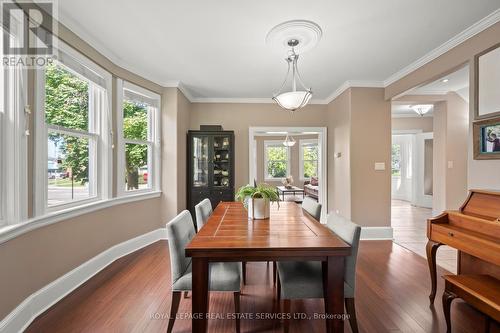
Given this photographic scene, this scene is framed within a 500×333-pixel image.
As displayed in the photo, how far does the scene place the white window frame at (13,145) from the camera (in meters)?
1.77

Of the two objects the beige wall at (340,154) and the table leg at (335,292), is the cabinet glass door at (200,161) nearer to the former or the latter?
the beige wall at (340,154)

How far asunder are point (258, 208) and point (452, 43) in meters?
2.82

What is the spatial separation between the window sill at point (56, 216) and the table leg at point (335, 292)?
2196mm

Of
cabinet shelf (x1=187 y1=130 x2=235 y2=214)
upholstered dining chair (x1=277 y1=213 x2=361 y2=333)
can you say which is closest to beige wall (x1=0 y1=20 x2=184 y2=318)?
cabinet shelf (x1=187 y1=130 x2=235 y2=214)

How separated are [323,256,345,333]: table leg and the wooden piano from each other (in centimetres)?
111

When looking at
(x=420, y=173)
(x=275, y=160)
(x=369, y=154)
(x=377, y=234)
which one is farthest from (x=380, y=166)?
(x=275, y=160)

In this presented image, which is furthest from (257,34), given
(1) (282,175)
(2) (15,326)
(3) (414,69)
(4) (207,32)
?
(1) (282,175)

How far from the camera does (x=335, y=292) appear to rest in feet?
4.93

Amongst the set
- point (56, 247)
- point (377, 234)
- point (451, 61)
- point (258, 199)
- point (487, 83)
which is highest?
point (451, 61)

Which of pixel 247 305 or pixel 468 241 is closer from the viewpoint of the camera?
pixel 468 241

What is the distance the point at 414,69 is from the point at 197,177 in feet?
12.6

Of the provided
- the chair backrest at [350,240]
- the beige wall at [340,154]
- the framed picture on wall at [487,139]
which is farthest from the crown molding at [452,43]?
the chair backrest at [350,240]

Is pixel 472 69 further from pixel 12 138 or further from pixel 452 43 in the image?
pixel 12 138

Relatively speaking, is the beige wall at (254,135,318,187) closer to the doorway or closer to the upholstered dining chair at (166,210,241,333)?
the doorway
